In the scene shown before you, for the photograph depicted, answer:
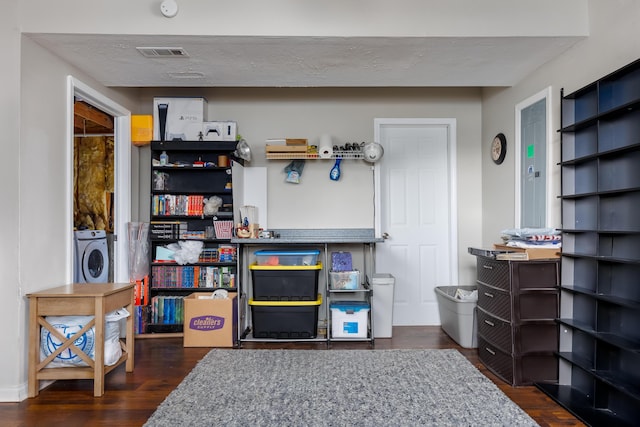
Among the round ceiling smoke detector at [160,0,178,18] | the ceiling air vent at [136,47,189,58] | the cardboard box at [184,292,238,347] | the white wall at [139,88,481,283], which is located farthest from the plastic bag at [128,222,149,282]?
the round ceiling smoke detector at [160,0,178,18]

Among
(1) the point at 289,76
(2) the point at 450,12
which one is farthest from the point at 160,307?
(2) the point at 450,12

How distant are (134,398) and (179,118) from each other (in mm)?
2721

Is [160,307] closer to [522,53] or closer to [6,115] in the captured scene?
[6,115]

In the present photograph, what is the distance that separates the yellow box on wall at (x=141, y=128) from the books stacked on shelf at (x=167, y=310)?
1.62m

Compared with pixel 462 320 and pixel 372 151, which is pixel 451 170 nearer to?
pixel 372 151

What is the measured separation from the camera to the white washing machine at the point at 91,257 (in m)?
4.31

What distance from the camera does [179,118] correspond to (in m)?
4.37

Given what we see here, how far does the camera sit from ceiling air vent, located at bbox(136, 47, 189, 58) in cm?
303

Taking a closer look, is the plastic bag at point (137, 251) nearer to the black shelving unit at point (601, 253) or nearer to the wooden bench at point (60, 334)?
the wooden bench at point (60, 334)

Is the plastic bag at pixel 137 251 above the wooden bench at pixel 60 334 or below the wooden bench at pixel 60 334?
above

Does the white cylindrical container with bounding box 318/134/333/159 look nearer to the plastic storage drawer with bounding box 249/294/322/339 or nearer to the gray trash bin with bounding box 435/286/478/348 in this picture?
the plastic storage drawer with bounding box 249/294/322/339

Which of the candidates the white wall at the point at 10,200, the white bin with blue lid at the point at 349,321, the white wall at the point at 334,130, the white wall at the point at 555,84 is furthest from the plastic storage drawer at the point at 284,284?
the white wall at the point at 555,84

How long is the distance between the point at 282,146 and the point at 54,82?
2.01m

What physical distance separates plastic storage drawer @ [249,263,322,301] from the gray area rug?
513 millimetres
